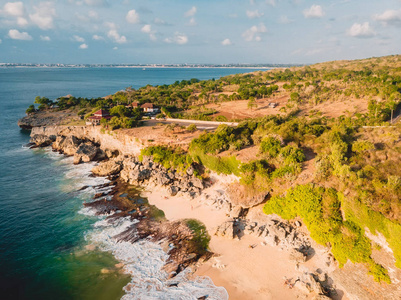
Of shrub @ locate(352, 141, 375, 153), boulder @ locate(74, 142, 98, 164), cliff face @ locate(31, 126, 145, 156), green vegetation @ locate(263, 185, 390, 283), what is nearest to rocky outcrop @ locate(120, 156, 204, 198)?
cliff face @ locate(31, 126, 145, 156)

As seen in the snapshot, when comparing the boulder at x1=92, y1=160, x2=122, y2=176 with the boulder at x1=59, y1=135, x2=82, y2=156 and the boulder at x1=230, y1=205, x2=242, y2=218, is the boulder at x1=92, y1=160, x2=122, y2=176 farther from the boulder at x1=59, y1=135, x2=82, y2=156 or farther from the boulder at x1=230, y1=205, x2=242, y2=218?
the boulder at x1=230, y1=205, x2=242, y2=218

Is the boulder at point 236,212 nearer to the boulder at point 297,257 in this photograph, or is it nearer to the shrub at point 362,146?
the boulder at point 297,257

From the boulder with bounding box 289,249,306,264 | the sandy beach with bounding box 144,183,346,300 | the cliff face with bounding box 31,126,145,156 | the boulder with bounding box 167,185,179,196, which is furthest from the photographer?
the cliff face with bounding box 31,126,145,156

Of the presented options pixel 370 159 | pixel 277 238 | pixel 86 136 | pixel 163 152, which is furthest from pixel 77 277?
pixel 86 136

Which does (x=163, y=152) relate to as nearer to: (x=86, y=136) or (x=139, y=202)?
(x=139, y=202)

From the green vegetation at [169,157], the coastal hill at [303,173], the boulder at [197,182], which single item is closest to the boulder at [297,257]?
the coastal hill at [303,173]

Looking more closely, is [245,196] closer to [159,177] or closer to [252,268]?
[252,268]

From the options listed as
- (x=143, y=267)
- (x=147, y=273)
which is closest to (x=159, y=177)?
(x=143, y=267)
